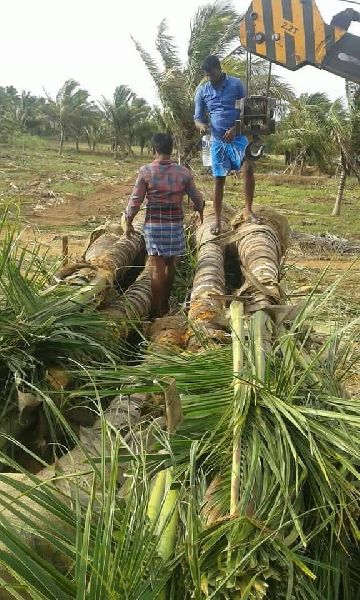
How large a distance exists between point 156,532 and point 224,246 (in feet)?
12.1

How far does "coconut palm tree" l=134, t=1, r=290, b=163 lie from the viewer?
722 inches

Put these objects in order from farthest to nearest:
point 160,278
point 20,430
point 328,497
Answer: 1. point 160,278
2. point 20,430
3. point 328,497

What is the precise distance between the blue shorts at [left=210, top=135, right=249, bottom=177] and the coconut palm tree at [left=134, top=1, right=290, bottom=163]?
41.1ft

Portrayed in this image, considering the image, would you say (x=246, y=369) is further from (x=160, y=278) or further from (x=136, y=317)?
(x=160, y=278)

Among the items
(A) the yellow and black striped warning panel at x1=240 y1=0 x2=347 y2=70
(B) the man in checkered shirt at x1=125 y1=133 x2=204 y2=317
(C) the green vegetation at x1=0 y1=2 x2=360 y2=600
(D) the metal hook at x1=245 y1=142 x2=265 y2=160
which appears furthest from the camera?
(D) the metal hook at x1=245 y1=142 x2=265 y2=160

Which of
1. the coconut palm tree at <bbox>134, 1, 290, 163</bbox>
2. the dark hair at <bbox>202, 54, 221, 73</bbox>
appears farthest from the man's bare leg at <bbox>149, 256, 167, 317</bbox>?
the coconut palm tree at <bbox>134, 1, 290, 163</bbox>

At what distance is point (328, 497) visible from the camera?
1890 mm

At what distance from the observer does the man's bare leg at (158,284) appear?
4895 mm

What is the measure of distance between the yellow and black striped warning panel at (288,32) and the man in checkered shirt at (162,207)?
4.32 ft

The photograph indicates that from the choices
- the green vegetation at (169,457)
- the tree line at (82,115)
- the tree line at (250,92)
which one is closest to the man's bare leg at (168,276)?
the green vegetation at (169,457)

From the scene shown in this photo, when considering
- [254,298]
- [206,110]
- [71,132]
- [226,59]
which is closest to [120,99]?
[71,132]

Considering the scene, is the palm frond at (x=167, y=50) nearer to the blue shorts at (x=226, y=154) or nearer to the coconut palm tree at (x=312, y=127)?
the coconut palm tree at (x=312, y=127)

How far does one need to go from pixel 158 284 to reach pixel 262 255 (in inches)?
34.7

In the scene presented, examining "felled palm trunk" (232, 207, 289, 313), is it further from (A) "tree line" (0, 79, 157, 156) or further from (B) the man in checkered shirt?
(A) "tree line" (0, 79, 157, 156)
